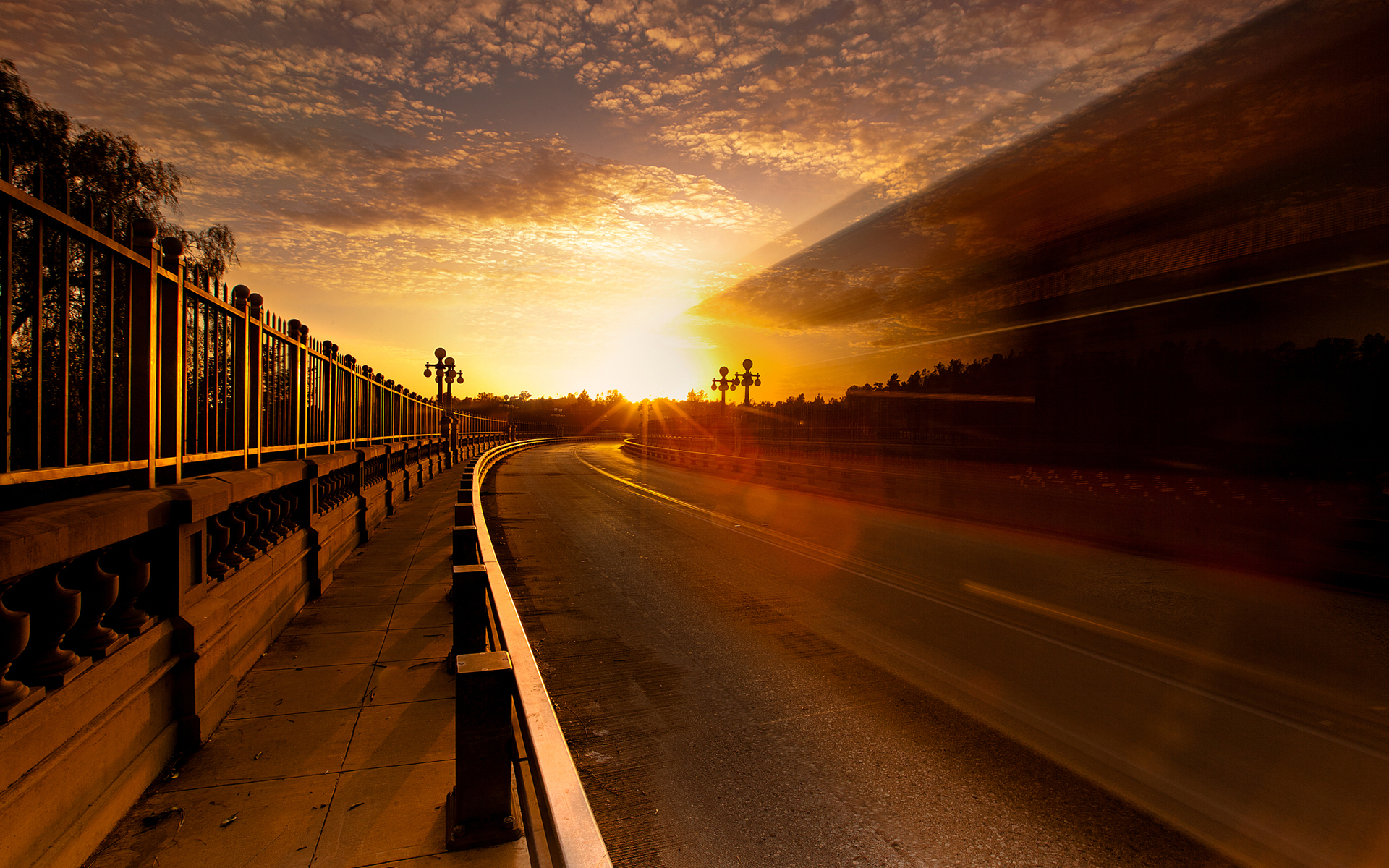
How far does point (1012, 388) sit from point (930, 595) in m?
15.6

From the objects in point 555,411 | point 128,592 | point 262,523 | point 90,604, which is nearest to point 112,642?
Result: point 90,604

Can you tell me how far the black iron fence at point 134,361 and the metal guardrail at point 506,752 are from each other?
6.32 ft

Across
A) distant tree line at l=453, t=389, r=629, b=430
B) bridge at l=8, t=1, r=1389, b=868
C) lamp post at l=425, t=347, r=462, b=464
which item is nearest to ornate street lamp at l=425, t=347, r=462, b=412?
lamp post at l=425, t=347, r=462, b=464

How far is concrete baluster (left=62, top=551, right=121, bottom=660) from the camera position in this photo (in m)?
2.95

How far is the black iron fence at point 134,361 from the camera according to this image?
2.78 metres

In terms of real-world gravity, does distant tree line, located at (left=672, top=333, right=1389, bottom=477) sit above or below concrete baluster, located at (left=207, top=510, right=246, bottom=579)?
above

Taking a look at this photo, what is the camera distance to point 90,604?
300 cm

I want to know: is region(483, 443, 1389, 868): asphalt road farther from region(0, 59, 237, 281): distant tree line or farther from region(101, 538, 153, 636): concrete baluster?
region(0, 59, 237, 281): distant tree line

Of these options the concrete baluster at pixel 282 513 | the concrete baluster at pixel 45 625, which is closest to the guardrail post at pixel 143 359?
the concrete baluster at pixel 45 625

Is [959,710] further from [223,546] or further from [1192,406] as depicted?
[1192,406]

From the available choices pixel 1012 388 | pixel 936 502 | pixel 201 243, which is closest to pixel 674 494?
pixel 936 502

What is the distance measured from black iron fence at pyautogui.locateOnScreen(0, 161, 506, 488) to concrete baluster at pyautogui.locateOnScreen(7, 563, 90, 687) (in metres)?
0.44

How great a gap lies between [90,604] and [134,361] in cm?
144

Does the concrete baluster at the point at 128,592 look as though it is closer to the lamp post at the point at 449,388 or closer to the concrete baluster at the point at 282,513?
the concrete baluster at the point at 282,513
